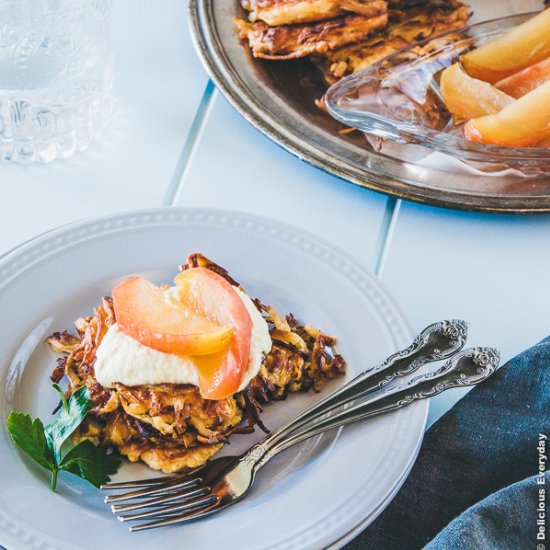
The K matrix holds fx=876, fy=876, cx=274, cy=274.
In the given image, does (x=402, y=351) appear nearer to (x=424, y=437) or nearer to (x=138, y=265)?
(x=424, y=437)

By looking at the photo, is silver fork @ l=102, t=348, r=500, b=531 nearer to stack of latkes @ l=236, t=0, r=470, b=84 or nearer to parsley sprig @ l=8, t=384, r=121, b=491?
parsley sprig @ l=8, t=384, r=121, b=491

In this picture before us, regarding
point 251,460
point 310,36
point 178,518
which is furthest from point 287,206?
point 178,518

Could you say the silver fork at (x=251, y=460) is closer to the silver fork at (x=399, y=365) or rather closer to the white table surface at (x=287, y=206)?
the silver fork at (x=399, y=365)

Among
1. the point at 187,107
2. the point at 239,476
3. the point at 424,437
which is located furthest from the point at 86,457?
the point at 187,107

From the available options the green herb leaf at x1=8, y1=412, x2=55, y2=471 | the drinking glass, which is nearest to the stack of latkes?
the drinking glass

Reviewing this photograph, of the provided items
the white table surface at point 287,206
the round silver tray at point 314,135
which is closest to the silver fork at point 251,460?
the white table surface at point 287,206

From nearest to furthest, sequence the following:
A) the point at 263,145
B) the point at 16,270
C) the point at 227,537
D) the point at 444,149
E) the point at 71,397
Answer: the point at 227,537
the point at 71,397
the point at 16,270
the point at 444,149
the point at 263,145
